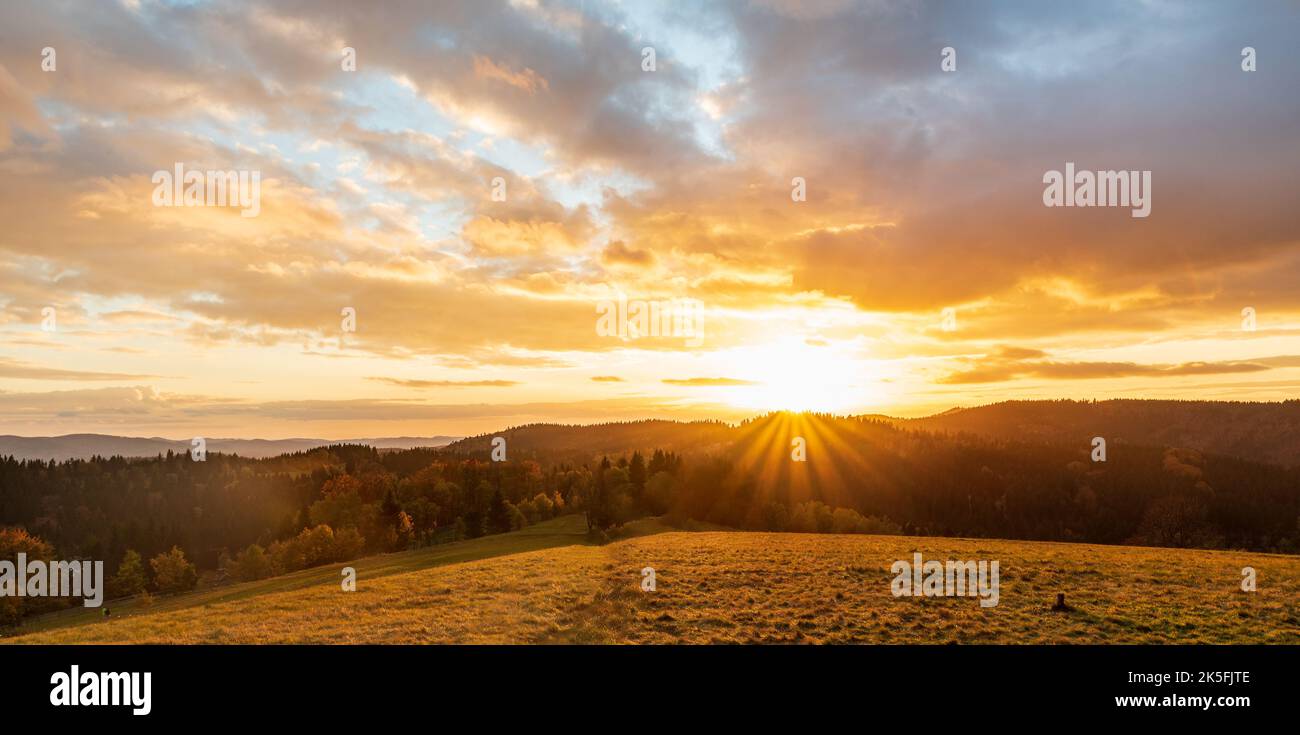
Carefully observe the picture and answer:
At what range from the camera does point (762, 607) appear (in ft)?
76.6

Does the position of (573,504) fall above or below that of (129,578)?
above

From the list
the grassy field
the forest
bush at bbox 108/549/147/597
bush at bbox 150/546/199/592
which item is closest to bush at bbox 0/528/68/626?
the forest

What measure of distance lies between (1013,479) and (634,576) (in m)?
203

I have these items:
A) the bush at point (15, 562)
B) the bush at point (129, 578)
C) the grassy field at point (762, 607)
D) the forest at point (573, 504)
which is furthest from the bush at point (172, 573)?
the grassy field at point (762, 607)

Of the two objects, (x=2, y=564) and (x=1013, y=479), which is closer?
(x=2, y=564)

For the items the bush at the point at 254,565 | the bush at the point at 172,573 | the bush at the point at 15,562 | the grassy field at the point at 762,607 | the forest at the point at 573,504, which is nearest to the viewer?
the grassy field at the point at 762,607

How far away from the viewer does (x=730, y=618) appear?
21.5 metres

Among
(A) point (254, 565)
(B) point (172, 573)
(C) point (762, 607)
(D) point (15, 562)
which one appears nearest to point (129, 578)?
(B) point (172, 573)

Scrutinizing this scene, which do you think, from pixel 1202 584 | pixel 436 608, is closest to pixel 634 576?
pixel 436 608

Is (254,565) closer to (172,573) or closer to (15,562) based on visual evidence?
(172,573)

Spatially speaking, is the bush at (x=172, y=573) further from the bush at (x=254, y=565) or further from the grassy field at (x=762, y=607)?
the grassy field at (x=762, y=607)

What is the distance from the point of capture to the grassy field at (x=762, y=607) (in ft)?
65.5
